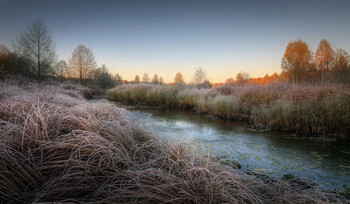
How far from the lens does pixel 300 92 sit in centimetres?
724

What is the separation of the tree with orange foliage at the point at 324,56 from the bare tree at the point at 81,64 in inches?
1310

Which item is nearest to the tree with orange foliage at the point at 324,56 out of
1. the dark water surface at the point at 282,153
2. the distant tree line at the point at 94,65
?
the distant tree line at the point at 94,65

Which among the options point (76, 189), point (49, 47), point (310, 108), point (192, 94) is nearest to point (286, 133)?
point (310, 108)

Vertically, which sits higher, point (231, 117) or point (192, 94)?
point (192, 94)

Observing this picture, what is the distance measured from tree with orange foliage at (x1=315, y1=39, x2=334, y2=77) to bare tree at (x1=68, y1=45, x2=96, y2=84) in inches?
1310

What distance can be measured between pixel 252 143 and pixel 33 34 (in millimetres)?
21670

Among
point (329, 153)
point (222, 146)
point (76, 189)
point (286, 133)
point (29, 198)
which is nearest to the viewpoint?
point (29, 198)

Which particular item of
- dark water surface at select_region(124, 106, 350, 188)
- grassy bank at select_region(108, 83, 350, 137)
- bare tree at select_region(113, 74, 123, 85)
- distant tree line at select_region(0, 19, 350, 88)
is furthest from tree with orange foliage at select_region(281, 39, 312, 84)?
bare tree at select_region(113, 74, 123, 85)

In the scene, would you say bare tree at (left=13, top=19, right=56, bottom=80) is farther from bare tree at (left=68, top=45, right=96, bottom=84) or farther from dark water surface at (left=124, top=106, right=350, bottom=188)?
dark water surface at (left=124, top=106, right=350, bottom=188)

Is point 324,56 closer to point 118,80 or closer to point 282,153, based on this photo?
point 282,153

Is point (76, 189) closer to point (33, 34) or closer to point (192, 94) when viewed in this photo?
point (192, 94)

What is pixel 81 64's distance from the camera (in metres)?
28.3

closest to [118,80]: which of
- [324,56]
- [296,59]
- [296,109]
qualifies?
[296,59]

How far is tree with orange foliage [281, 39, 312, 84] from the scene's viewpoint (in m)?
23.0
